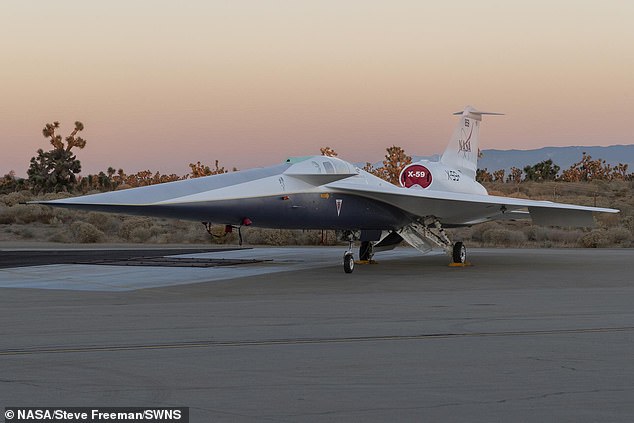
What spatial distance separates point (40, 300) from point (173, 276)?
513 cm

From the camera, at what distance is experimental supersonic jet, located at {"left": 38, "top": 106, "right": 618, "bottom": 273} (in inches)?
714

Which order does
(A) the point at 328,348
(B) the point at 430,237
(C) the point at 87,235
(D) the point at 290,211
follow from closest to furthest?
(A) the point at 328,348
(D) the point at 290,211
(B) the point at 430,237
(C) the point at 87,235

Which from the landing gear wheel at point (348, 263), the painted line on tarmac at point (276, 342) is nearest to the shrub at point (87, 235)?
the landing gear wheel at point (348, 263)

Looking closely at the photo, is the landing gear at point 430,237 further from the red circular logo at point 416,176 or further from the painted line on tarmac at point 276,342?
the painted line on tarmac at point 276,342

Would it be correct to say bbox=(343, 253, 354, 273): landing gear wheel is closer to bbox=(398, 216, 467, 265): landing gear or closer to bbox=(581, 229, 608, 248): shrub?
bbox=(398, 216, 467, 265): landing gear

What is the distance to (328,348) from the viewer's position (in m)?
9.41

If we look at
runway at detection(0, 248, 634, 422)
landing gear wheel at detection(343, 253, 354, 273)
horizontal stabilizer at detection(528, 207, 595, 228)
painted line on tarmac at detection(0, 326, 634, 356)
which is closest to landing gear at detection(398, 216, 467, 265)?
horizontal stabilizer at detection(528, 207, 595, 228)

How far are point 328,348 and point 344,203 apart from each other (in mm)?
11846

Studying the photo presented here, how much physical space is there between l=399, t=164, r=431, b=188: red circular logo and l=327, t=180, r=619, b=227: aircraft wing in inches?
47.8

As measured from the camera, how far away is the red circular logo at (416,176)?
24984mm

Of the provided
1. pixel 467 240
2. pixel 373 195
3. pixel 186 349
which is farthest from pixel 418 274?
pixel 467 240

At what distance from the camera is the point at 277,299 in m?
14.6

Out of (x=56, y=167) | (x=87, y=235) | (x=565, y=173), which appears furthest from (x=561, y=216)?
(x=565, y=173)

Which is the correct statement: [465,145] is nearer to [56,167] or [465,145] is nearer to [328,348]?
[328,348]
